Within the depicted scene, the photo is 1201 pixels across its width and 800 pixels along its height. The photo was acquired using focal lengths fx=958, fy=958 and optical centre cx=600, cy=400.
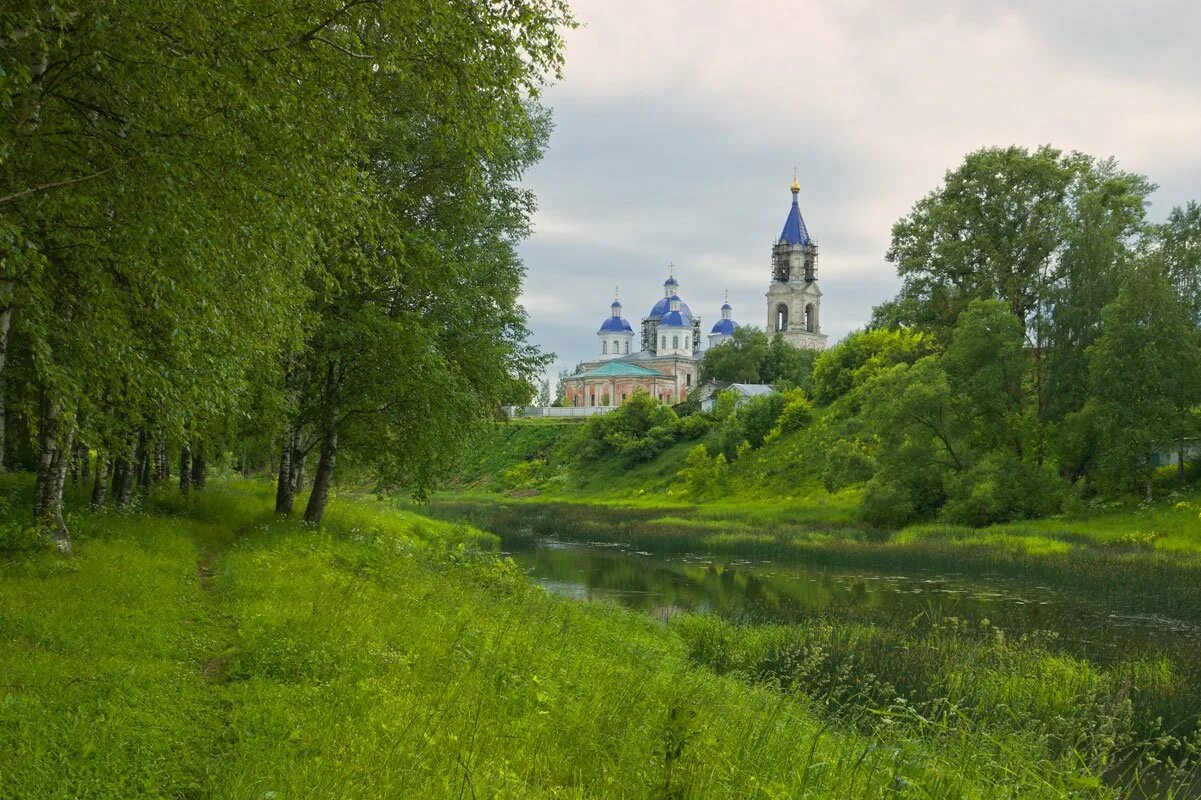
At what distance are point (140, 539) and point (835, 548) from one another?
23661 millimetres

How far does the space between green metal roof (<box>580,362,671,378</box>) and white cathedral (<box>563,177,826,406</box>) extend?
68cm

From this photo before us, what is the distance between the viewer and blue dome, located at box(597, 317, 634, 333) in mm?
127500

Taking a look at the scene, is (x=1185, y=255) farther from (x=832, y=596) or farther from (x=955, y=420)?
(x=832, y=596)

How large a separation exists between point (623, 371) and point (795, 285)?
29765 mm

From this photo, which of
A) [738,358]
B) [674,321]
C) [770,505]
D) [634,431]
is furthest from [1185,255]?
[674,321]

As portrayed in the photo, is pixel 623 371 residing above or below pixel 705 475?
above

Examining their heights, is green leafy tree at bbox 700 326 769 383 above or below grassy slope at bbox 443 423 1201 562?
above

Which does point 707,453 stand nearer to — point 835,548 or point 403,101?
point 835,548

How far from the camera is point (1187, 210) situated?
3828 cm

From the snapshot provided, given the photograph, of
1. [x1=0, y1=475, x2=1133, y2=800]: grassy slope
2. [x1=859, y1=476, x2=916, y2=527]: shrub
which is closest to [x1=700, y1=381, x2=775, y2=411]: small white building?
[x1=859, y1=476, x2=916, y2=527]: shrub

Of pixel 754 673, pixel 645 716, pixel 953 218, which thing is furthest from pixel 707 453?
pixel 645 716

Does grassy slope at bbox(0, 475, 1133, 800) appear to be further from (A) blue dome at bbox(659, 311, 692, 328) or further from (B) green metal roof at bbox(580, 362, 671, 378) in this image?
(A) blue dome at bbox(659, 311, 692, 328)

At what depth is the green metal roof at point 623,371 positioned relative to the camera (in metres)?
112

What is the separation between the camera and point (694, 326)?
127562 millimetres
